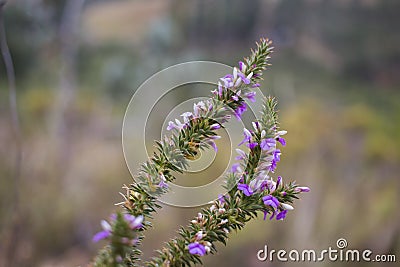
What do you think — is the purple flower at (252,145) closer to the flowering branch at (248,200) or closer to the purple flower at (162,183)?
the flowering branch at (248,200)

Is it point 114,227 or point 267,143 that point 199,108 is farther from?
point 114,227

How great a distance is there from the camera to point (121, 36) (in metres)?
2.52

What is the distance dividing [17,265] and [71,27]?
1.33m

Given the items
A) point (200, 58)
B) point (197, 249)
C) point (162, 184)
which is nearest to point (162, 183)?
point (162, 184)

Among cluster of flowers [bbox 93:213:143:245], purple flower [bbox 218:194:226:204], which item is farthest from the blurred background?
cluster of flowers [bbox 93:213:143:245]

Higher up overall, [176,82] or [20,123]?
[176,82]

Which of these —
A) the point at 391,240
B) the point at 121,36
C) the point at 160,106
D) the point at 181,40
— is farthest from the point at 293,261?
the point at 121,36

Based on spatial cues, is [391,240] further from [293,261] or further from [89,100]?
[89,100]

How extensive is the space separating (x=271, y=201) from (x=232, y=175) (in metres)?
0.08

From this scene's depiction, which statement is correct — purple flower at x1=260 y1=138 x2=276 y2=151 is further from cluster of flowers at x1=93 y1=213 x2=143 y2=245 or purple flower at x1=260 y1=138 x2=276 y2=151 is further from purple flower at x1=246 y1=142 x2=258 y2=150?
cluster of flowers at x1=93 y1=213 x2=143 y2=245

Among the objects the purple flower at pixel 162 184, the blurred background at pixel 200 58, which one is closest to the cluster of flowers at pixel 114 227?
the purple flower at pixel 162 184

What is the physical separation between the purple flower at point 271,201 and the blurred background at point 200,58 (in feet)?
5.14

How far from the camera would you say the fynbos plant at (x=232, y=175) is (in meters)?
0.58

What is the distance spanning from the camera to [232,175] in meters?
0.62
